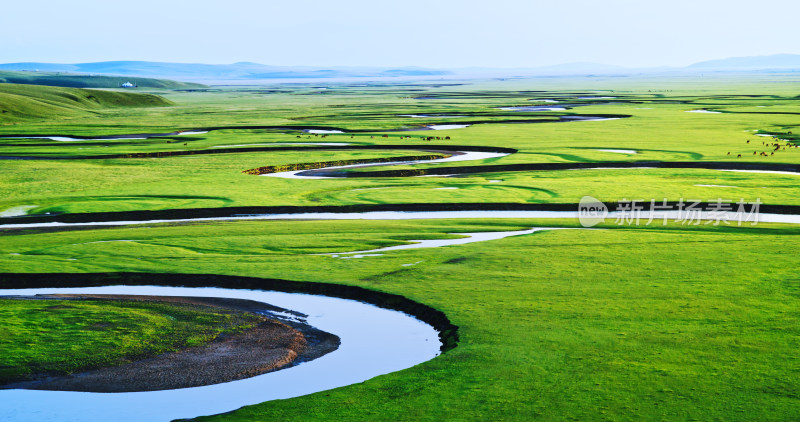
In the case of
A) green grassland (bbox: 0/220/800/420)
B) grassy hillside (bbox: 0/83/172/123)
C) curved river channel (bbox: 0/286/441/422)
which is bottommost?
grassy hillside (bbox: 0/83/172/123)

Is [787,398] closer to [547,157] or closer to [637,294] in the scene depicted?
[637,294]

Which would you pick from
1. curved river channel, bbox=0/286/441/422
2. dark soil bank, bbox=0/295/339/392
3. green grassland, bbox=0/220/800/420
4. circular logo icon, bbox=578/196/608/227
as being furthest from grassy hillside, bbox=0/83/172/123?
dark soil bank, bbox=0/295/339/392

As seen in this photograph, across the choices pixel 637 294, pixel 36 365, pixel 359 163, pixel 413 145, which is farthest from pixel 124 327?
pixel 413 145

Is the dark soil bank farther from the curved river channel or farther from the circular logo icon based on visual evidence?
the circular logo icon

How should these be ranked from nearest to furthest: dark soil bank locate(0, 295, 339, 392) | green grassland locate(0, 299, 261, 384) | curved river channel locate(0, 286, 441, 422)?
curved river channel locate(0, 286, 441, 422) < dark soil bank locate(0, 295, 339, 392) < green grassland locate(0, 299, 261, 384)

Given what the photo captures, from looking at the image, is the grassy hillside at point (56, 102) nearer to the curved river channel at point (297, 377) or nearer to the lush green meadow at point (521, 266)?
the lush green meadow at point (521, 266)
